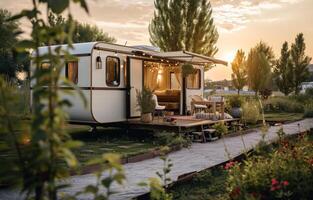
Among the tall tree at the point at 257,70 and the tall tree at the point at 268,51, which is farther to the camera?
the tall tree at the point at 268,51

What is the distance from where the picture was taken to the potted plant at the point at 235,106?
47.9 ft

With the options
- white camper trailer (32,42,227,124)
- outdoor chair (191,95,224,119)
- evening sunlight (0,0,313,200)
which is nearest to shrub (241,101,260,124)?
evening sunlight (0,0,313,200)

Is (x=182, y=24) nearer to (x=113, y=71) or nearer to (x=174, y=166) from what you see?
(x=113, y=71)

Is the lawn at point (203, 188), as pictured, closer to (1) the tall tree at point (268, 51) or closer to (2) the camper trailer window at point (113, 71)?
(2) the camper trailer window at point (113, 71)

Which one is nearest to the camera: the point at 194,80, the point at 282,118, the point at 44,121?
the point at 44,121

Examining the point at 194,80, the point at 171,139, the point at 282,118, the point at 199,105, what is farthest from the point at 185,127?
the point at 282,118

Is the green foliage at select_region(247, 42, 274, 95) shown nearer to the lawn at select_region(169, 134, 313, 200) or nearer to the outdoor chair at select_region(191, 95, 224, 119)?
the outdoor chair at select_region(191, 95, 224, 119)

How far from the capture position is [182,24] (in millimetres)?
20703

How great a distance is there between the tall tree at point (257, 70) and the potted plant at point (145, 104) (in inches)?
571

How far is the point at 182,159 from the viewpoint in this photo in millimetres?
7738

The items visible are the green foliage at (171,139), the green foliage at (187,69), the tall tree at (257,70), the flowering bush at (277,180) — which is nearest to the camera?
the flowering bush at (277,180)

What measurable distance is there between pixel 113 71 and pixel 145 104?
1.30 metres

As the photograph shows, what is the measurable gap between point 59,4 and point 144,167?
5.72m

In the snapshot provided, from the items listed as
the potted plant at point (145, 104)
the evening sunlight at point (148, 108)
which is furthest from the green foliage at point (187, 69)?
the potted plant at point (145, 104)
